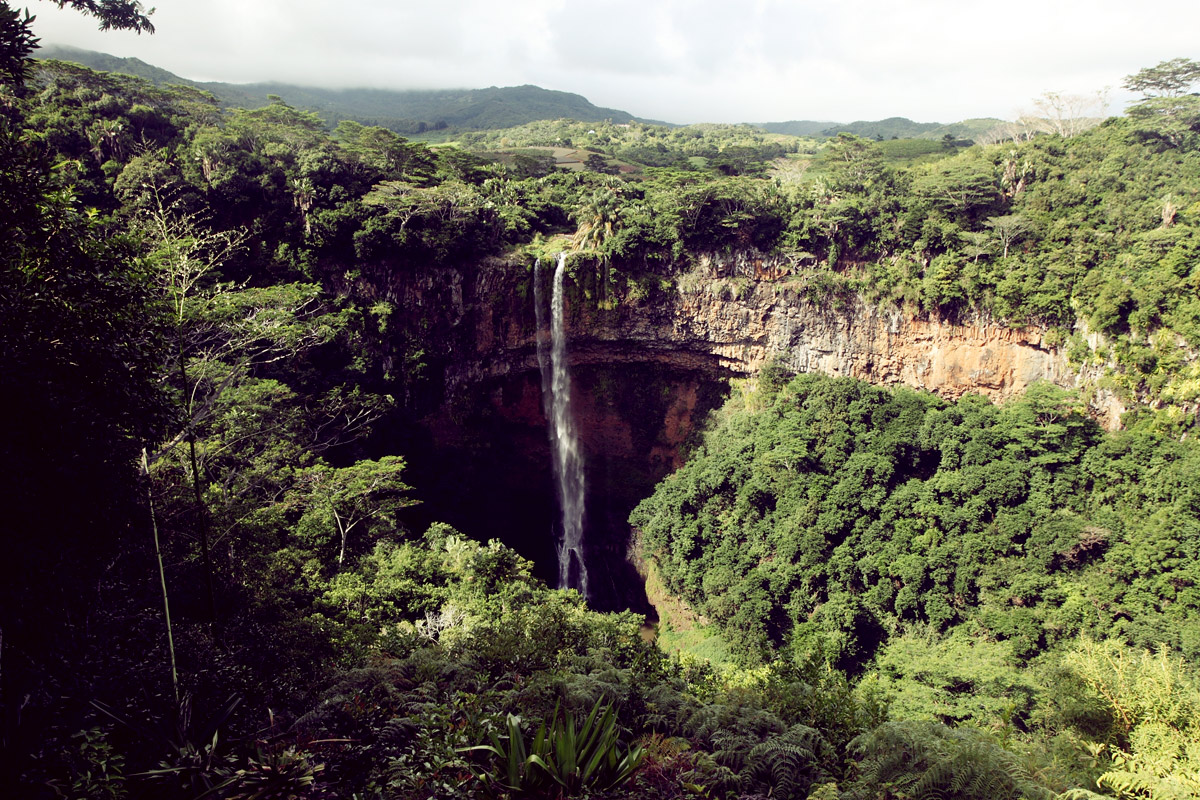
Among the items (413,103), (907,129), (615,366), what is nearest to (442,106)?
(413,103)

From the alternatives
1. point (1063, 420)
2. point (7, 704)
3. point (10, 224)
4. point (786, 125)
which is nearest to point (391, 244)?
point (10, 224)

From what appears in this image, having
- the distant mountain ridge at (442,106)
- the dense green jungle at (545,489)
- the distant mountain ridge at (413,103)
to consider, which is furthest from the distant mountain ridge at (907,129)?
the dense green jungle at (545,489)

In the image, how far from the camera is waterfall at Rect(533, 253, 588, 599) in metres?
26.8

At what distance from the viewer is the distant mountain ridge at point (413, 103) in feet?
197

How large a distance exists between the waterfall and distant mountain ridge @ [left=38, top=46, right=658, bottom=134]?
51751 millimetres

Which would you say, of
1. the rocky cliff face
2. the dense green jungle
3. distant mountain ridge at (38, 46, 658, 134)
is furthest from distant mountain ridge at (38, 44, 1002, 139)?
the rocky cliff face

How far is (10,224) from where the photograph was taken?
505 centimetres

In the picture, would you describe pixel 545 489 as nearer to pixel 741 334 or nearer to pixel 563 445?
pixel 563 445

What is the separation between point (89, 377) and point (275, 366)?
598 inches

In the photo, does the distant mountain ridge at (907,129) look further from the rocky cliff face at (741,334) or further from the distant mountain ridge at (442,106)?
the rocky cliff face at (741,334)

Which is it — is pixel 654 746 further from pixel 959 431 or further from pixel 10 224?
pixel 959 431

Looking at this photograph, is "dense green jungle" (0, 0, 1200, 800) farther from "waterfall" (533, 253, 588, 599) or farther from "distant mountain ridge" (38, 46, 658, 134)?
"distant mountain ridge" (38, 46, 658, 134)

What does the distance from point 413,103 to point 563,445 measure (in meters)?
98.3

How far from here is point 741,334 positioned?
89.3ft
